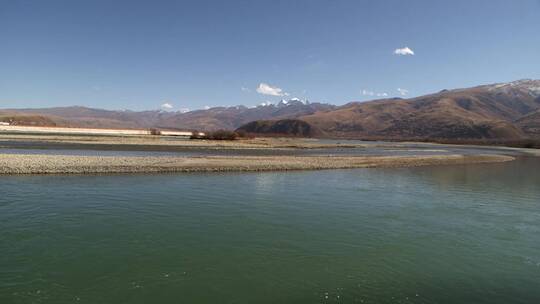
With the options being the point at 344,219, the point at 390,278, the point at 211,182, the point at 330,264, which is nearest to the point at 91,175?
the point at 211,182

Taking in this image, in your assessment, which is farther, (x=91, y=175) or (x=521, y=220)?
(x=91, y=175)

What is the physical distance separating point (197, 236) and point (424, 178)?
3374cm

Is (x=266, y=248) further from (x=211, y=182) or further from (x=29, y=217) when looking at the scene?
(x=211, y=182)

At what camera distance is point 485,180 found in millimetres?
42812

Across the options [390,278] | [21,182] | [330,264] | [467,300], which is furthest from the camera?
[21,182]

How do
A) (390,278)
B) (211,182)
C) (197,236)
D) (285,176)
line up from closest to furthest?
(390,278) → (197,236) → (211,182) → (285,176)

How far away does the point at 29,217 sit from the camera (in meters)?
18.9

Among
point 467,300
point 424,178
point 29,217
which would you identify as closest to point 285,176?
point 424,178

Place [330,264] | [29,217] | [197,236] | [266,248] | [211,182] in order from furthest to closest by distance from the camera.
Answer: [211,182] < [29,217] < [197,236] < [266,248] < [330,264]

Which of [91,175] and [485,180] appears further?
[485,180]

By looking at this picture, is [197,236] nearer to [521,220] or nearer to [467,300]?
[467,300]

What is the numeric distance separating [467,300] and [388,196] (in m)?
18.1

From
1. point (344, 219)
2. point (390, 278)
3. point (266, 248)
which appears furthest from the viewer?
point (344, 219)

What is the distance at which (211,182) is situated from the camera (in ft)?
110
